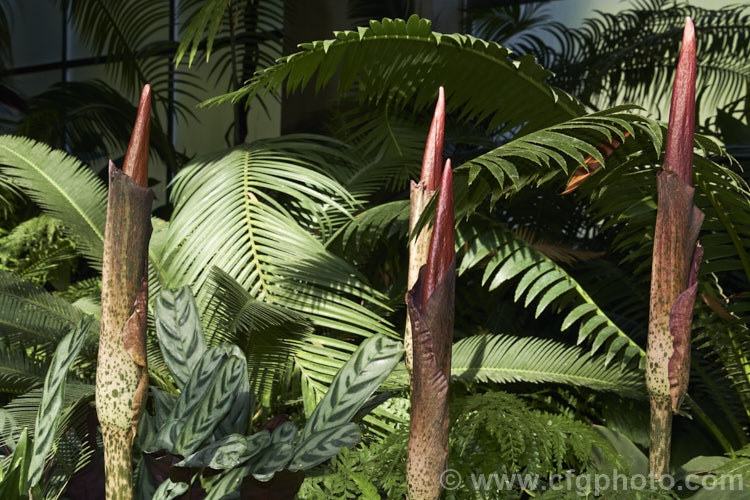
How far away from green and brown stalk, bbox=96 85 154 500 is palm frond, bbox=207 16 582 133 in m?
0.87

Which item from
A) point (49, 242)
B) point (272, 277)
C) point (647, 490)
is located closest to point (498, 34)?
point (272, 277)

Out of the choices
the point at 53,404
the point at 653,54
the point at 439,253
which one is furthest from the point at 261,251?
the point at 653,54

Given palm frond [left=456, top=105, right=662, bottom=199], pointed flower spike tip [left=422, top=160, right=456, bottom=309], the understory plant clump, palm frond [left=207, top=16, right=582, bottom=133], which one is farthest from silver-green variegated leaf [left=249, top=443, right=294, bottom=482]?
palm frond [left=207, top=16, right=582, bottom=133]

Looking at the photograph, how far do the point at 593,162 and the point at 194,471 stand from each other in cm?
102

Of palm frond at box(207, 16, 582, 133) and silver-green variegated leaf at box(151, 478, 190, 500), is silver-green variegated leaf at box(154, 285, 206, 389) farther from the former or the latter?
palm frond at box(207, 16, 582, 133)

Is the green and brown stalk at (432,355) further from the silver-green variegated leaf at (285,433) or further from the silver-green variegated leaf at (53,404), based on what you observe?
the silver-green variegated leaf at (53,404)

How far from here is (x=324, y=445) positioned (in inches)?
35.1

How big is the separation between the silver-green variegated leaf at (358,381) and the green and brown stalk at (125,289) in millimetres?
272

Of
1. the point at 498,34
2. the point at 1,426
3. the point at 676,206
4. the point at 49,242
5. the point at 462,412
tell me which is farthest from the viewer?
the point at 498,34

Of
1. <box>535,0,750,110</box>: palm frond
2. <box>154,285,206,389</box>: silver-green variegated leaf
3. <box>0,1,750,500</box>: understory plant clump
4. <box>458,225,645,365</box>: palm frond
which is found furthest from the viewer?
<box>535,0,750,110</box>: palm frond

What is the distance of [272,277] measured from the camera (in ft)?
6.40

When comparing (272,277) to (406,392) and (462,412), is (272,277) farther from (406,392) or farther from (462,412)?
(462,412)

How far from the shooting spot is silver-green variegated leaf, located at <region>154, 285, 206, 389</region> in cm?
103

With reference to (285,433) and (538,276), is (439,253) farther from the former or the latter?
(538,276)
